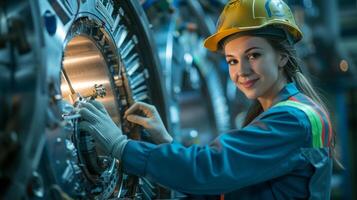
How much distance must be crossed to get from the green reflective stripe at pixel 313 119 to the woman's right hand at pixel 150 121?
0.41 m

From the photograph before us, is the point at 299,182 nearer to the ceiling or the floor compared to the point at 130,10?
nearer to the floor

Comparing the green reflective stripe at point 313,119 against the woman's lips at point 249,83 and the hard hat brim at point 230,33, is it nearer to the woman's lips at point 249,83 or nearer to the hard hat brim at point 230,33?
the woman's lips at point 249,83

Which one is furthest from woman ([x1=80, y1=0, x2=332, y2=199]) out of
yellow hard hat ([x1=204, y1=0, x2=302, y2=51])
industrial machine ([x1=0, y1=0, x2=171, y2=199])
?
industrial machine ([x1=0, y1=0, x2=171, y2=199])

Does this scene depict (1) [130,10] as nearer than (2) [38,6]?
No

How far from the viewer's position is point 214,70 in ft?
13.0

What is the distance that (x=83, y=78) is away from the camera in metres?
1.97

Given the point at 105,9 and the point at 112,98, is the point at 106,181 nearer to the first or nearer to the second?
the point at 112,98

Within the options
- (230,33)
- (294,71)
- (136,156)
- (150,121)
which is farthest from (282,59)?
(136,156)

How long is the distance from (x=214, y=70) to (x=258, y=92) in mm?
2084

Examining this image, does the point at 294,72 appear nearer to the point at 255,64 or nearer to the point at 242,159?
the point at 255,64

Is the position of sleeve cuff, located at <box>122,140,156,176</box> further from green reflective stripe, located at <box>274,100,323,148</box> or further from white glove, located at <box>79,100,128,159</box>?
green reflective stripe, located at <box>274,100,323,148</box>

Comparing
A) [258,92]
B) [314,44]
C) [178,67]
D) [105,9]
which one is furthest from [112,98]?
[314,44]

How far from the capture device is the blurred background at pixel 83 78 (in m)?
1.34

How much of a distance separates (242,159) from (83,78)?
0.64 m
